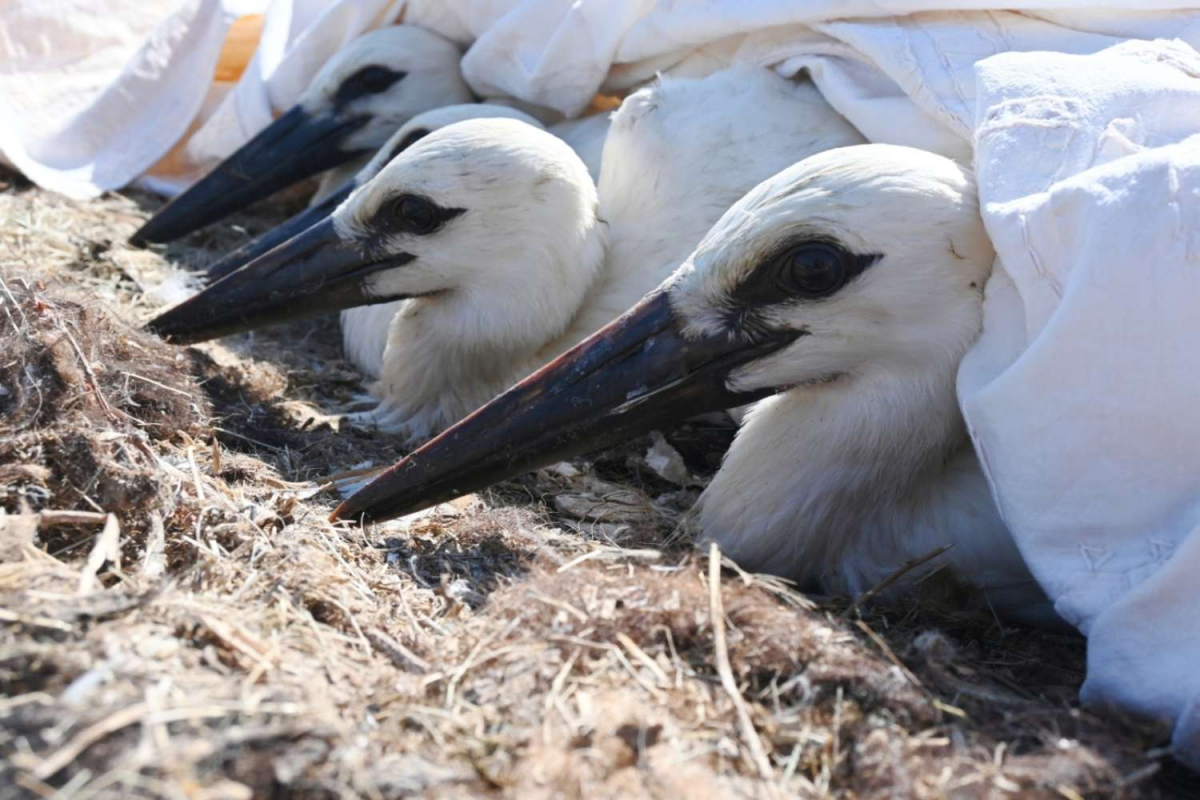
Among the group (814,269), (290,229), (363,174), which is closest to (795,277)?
(814,269)

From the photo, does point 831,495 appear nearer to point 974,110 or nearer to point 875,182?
point 875,182

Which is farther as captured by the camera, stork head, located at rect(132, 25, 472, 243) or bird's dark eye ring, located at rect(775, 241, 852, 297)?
stork head, located at rect(132, 25, 472, 243)

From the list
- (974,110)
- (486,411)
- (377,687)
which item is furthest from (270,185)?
(377,687)

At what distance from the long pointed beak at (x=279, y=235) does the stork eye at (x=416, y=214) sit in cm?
83

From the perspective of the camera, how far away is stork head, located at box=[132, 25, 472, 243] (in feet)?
15.8

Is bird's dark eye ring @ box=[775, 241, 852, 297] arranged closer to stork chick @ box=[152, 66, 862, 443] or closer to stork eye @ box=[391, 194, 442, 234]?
stork chick @ box=[152, 66, 862, 443]

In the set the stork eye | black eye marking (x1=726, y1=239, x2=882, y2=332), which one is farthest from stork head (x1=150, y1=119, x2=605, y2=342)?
black eye marking (x1=726, y1=239, x2=882, y2=332)

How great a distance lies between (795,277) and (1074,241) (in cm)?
55

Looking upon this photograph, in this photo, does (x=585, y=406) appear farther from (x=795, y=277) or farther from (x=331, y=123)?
(x=331, y=123)

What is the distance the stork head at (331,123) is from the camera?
4.80 meters

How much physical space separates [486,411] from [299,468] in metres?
0.65

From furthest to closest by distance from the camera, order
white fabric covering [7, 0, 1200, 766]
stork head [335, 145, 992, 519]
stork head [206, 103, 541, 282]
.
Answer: stork head [206, 103, 541, 282] < stork head [335, 145, 992, 519] < white fabric covering [7, 0, 1200, 766]

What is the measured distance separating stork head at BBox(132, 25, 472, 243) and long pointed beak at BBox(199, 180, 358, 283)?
496mm

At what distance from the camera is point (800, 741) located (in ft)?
6.76
